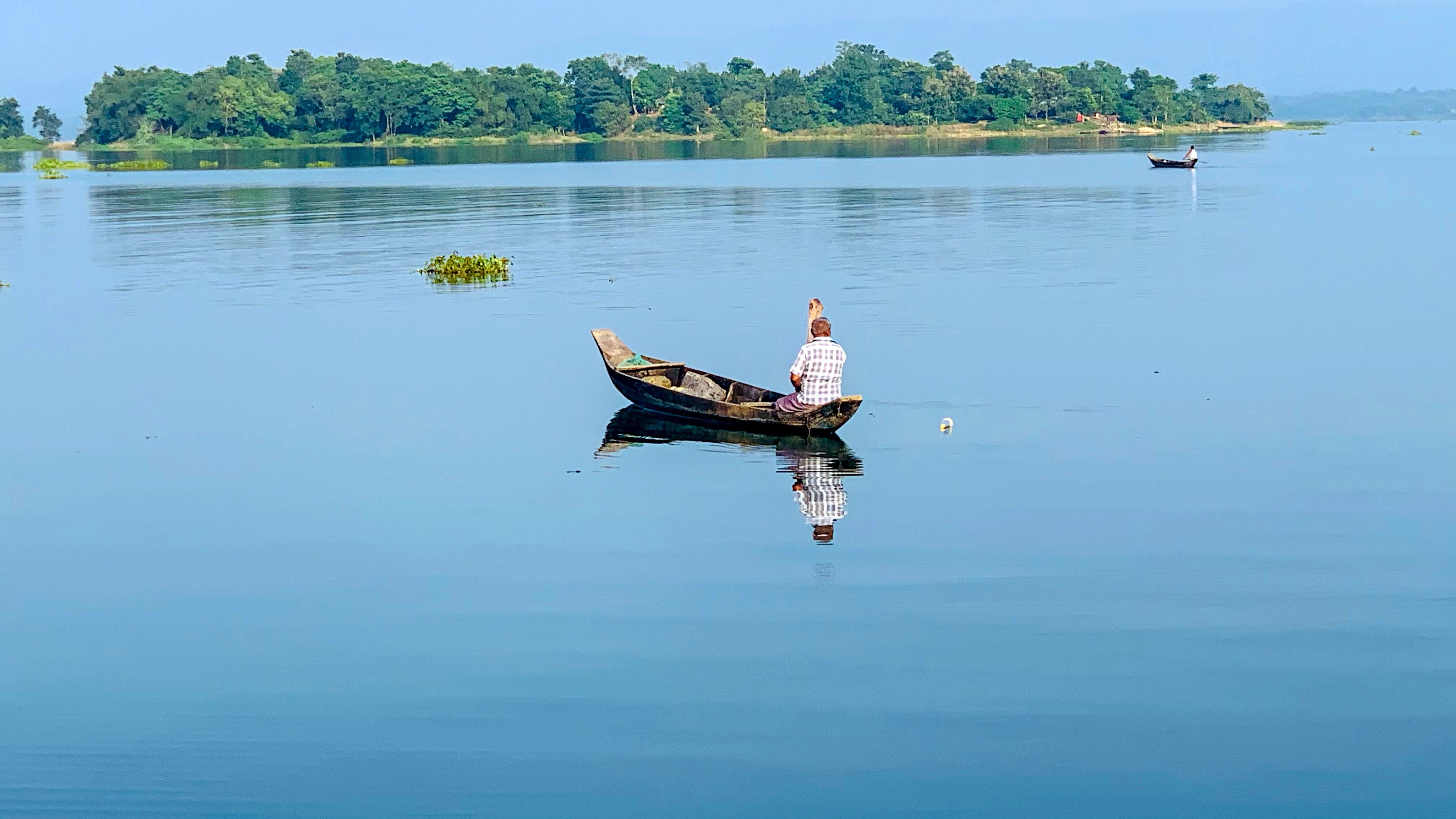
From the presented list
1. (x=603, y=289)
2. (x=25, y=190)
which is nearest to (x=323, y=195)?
(x=25, y=190)

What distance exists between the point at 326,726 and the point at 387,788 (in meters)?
1.59

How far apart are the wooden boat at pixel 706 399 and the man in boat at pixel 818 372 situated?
0.47 ft

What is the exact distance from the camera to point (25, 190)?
113188mm

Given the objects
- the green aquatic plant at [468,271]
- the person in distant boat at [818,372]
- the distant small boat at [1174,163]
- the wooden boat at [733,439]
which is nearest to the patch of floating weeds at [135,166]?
the distant small boat at [1174,163]

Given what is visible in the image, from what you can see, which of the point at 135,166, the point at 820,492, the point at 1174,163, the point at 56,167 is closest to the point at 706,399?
the point at 820,492

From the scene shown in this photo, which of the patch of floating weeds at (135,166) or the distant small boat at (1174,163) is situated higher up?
the patch of floating weeds at (135,166)

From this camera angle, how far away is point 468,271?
173 ft

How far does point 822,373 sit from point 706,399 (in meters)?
2.61

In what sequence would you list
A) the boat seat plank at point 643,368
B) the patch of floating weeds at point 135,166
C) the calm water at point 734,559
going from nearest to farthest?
1. the calm water at point 734,559
2. the boat seat plank at point 643,368
3. the patch of floating weeds at point 135,166

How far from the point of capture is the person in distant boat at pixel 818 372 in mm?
26250

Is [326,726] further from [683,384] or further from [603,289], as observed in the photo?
[603,289]

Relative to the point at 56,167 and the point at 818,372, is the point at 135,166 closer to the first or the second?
the point at 56,167

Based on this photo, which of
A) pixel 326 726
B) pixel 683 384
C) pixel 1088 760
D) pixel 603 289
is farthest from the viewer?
pixel 603 289

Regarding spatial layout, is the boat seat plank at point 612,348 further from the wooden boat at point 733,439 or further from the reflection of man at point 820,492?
the reflection of man at point 820,492
